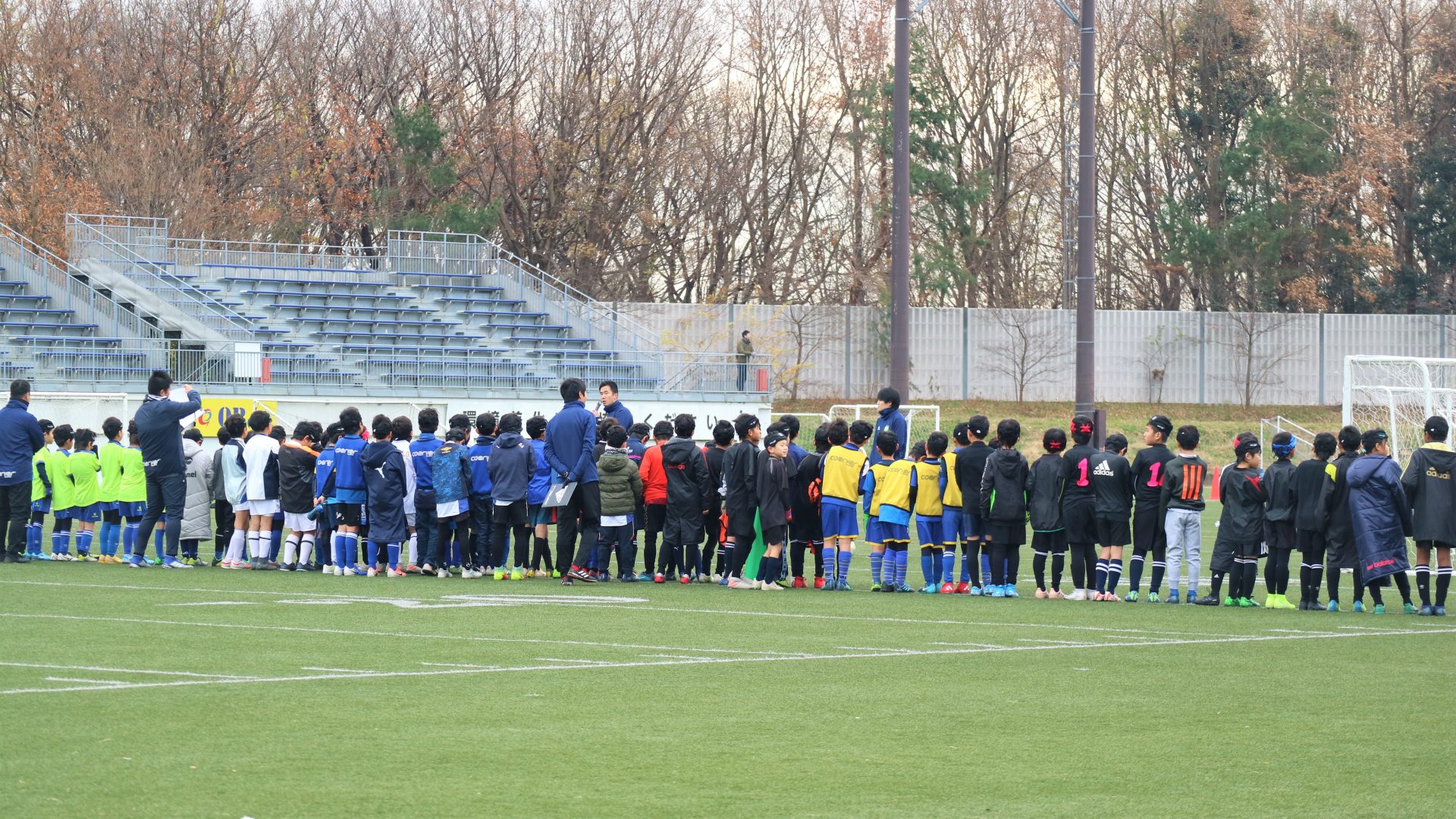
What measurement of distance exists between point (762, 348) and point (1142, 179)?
14.6 metres

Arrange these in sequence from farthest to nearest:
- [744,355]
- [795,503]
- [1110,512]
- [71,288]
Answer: [744,355] → [71,288] → [795,503] → [1110,512]

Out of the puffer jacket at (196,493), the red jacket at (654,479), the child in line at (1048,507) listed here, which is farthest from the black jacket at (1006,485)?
the puffer jacket at (196,493)

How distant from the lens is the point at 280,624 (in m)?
13.7

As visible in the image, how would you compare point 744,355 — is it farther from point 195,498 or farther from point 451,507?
point 451,507

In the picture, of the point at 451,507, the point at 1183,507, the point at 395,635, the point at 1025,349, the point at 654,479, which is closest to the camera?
the point at 395,635

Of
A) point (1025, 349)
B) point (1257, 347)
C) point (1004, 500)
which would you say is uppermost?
point (1257, 347)

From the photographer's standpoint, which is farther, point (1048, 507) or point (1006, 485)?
point (1006, 485)

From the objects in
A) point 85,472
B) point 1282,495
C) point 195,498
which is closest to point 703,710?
point 1282,495

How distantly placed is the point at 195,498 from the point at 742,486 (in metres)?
6.83

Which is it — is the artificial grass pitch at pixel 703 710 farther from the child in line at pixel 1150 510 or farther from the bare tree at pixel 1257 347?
the bare tree at pixel 1257 347

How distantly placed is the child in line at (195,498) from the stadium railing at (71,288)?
16.0 meters

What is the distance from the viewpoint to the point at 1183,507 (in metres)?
17.0

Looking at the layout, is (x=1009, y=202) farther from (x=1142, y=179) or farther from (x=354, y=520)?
(x=354, y=520)

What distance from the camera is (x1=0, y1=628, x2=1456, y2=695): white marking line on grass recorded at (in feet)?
33.8
